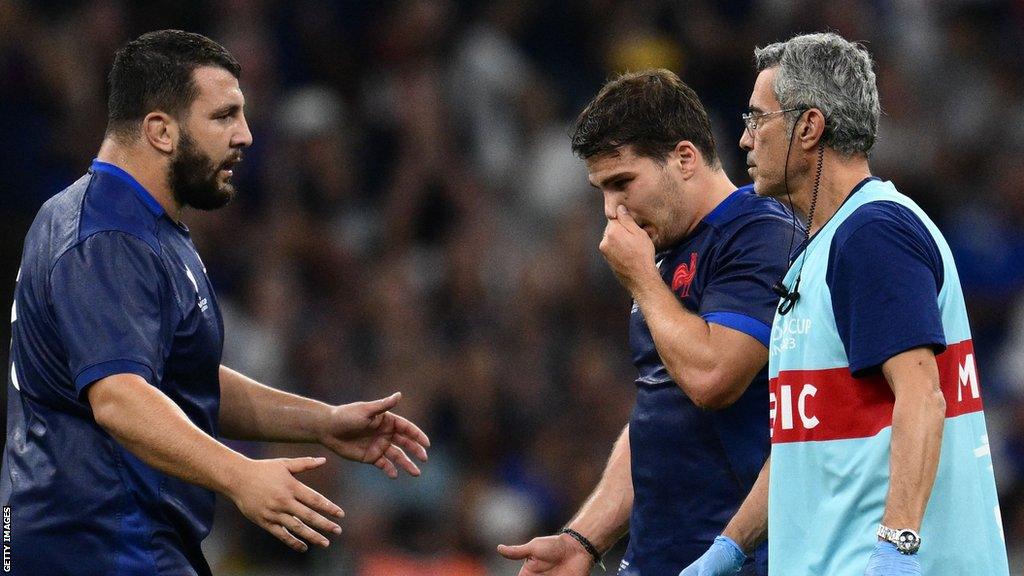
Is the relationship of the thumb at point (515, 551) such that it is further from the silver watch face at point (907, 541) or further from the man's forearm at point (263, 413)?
the silver watch face at point (907, 541)

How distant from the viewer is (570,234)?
10.4 m

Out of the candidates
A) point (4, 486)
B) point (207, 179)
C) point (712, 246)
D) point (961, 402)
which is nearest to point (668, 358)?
point (712, 246)

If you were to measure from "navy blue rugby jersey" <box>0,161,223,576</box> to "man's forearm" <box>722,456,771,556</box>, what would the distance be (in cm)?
178

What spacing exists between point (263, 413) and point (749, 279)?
2011 millimetres

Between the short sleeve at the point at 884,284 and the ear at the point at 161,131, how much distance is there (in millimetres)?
2321

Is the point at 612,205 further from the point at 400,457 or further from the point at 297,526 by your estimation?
the point at 297,526

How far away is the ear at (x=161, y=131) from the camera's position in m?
4.96

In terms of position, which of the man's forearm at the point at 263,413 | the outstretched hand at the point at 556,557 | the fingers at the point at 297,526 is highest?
the man's forearm at the point at 263,413

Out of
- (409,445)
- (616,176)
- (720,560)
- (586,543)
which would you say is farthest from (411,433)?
(720,560)

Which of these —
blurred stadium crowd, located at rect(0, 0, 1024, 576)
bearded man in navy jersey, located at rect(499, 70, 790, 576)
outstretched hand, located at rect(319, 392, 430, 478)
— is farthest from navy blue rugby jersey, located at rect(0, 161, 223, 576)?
blurred stadium crowd, located at rect(0, 0, 1024, 576)

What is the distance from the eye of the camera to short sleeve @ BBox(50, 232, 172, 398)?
4.44m

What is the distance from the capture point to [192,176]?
5.03 meters

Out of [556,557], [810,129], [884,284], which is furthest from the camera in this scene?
[556,557]

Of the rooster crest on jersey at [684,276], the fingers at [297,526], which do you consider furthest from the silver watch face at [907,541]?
the fingers at [297,526]
